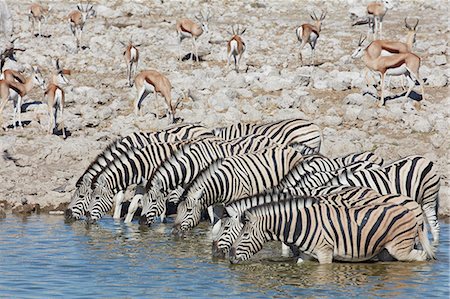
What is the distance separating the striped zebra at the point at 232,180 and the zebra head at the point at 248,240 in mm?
1818

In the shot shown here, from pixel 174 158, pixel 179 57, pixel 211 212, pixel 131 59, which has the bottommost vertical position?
pixel 211 212

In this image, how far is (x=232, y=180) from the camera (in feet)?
38.3

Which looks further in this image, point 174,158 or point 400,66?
point 400,66

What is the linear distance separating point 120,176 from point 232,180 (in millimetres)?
1950

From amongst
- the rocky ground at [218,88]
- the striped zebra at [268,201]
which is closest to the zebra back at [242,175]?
the striped zebra at [268,201]

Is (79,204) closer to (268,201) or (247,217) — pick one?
(268,201)

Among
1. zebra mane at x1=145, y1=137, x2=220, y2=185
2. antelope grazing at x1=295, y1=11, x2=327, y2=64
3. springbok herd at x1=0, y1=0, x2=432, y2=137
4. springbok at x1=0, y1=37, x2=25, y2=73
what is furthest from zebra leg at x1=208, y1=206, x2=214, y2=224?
antelope grazing at x1=295, y1=11, x2=327, y2=64

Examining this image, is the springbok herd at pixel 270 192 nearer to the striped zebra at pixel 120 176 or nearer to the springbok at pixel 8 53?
the striped zebra at pixel 120 176

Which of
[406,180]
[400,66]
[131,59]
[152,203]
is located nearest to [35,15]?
[131,59]

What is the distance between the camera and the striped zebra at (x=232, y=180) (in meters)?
11.5

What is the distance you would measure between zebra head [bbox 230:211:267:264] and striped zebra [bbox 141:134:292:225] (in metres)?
2.80

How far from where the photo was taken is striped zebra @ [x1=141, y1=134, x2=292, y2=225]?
40.6 ft

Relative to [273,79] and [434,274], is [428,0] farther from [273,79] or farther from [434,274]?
[434,274]

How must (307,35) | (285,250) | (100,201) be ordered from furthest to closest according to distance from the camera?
(307,35) < (100,201) < (285,250)
